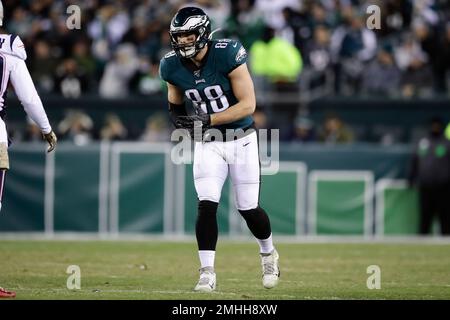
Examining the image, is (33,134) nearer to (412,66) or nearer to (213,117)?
(412,66)

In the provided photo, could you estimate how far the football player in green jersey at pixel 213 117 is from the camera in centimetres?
835

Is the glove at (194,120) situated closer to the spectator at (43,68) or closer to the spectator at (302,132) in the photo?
the spectator at (302,132)

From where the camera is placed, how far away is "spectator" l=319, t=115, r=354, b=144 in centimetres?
1639

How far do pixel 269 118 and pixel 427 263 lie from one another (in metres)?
5.60

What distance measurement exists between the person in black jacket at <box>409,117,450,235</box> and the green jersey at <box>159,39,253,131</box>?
7566 mm

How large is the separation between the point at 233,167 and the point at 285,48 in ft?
26.8

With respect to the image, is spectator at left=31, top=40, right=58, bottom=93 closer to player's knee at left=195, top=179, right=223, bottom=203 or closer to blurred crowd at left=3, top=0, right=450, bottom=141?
blurred crowd at left=3, top=0, right=450, bottom=141

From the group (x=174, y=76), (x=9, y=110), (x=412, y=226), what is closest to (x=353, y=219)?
(x=412, y=226)

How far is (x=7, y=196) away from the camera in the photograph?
15.4m

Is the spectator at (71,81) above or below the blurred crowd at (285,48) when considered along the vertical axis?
below

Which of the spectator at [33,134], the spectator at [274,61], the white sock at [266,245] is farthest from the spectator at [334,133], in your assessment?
the white sock at [266,245]

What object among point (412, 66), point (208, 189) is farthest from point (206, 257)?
point (412, 66)

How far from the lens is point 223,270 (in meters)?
10.6
